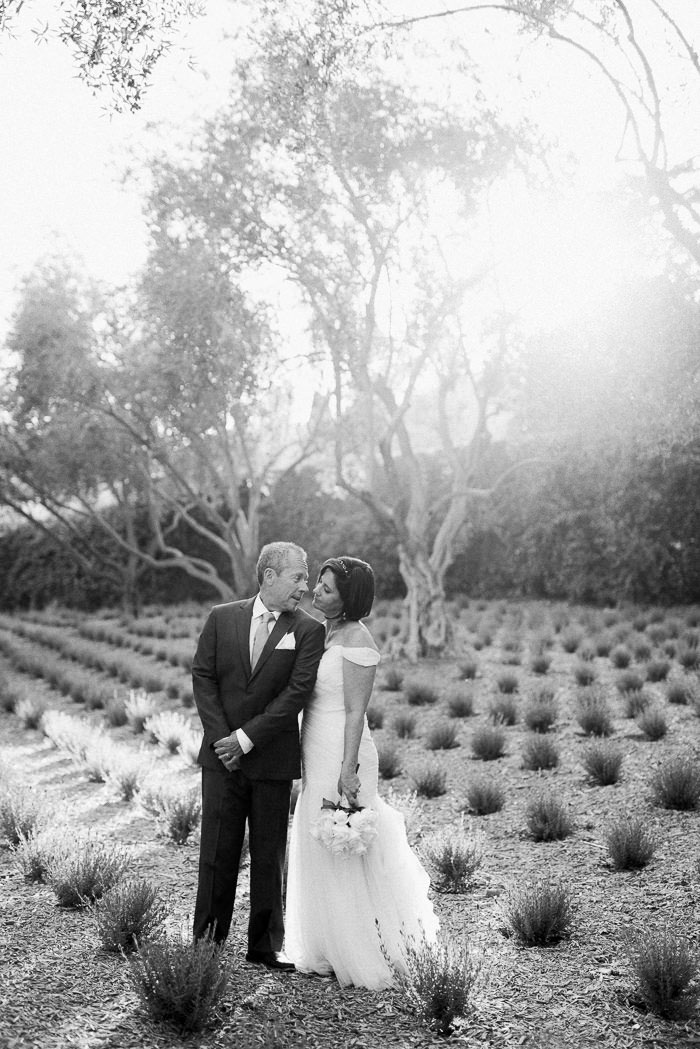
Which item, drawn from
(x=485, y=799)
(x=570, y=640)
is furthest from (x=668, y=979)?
(x=570, y=640)

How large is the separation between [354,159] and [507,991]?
9700 millimetres

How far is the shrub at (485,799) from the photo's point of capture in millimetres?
7551

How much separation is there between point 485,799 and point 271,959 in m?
3.18

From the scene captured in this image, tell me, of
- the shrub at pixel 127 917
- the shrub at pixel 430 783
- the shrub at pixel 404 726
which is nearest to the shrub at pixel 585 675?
the shrub at pixel 404 726

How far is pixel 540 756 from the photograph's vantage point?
862cm

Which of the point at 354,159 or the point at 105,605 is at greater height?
the point at 354,159

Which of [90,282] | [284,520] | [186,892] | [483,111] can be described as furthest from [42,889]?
[284,520]

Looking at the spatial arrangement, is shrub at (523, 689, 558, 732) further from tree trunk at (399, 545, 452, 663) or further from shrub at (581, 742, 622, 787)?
tree trunk at (399, 545, 452, 663)

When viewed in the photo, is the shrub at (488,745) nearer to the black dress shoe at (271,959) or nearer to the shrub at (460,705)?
the shrub at (460,705)

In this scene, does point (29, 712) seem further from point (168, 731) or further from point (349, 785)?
point (349, 785)

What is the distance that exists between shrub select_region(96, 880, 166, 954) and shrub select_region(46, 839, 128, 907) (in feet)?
1.48

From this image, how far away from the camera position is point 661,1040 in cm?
396

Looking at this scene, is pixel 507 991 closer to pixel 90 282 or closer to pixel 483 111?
pixel 483 111

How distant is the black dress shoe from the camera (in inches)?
184
